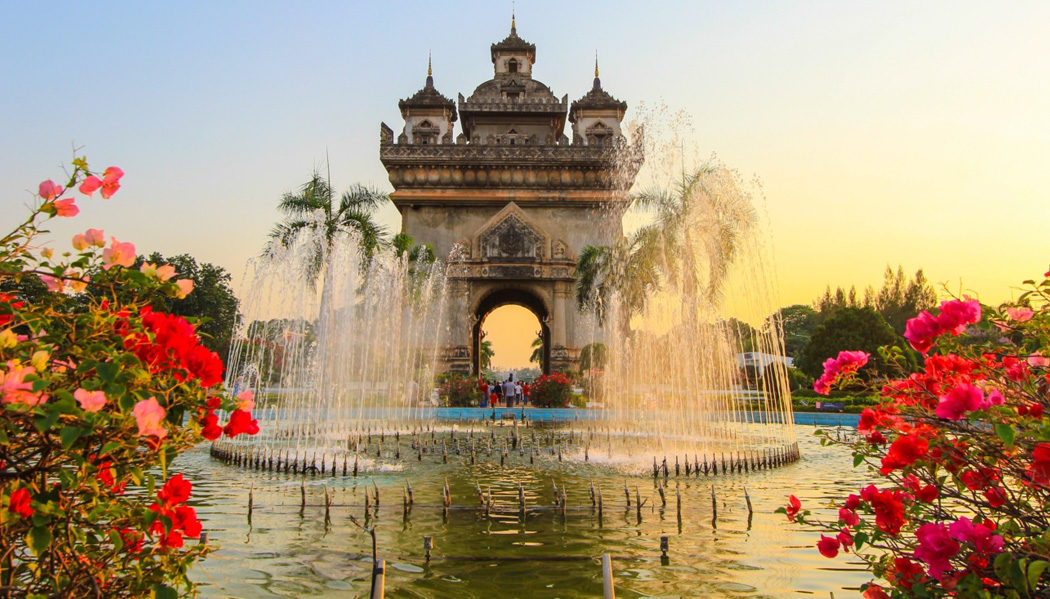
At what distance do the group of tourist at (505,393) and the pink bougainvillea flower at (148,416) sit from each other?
1082 inches

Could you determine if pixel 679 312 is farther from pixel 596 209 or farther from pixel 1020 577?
pixel 596 209

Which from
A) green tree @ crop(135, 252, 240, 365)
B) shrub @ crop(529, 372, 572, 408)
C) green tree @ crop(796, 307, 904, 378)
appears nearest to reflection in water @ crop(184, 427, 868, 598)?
shrub @ crop(529, 372, 572, 408)

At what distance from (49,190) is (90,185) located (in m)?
0.19

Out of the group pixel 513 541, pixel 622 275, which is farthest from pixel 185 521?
pixel 622 275

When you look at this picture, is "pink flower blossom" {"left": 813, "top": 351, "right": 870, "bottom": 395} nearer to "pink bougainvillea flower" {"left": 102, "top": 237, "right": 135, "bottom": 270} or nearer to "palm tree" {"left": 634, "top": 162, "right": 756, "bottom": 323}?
"pink bougainvillea flower" {"left": 102, "top": 237, "right": 135, "bottom": 270}

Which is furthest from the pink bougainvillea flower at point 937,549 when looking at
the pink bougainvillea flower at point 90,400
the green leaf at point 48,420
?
the green leaf at point 48,420

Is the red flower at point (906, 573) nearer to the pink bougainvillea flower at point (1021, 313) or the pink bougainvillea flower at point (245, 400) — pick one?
the pink bougainvillea flower at point (1021, 313)

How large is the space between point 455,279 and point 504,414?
10.7 metres

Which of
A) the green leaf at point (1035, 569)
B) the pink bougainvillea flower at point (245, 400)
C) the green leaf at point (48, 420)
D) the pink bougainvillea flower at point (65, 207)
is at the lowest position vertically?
the green leaf at point (1035, 569)

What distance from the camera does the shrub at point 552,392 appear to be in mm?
30438

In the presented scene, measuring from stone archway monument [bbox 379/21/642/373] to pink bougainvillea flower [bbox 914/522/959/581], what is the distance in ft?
106

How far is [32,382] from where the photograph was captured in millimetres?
2457

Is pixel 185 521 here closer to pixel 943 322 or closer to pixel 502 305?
pixel 943 322

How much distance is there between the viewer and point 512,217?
36344 millimetres
